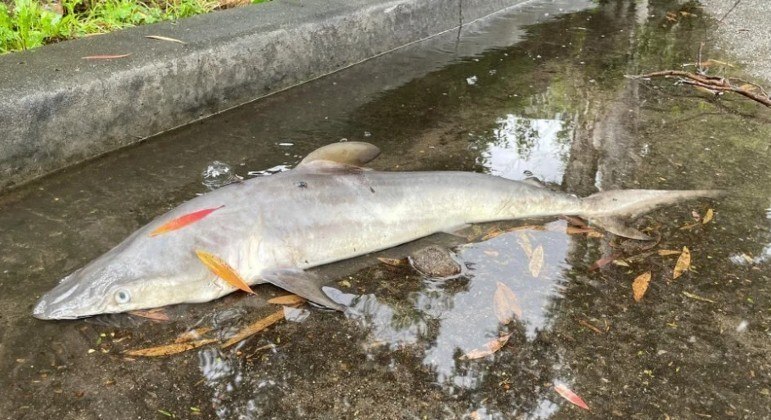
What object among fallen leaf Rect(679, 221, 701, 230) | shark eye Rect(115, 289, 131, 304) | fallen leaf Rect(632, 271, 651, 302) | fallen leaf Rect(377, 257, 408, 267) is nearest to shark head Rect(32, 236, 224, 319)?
shark eye Rect(115, 289, 131, 304)

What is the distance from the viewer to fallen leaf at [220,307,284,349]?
2619 millimetres

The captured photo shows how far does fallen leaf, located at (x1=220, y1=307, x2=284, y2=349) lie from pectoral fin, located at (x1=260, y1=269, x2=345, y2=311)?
0.12 m

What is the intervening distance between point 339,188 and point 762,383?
6.39 ft

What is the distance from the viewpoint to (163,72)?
423 centimetres

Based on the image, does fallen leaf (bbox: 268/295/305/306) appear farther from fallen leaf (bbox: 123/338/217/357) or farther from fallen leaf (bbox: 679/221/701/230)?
fallen leaf (bbox: 679/221/701/230)

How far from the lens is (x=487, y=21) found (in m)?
7.38

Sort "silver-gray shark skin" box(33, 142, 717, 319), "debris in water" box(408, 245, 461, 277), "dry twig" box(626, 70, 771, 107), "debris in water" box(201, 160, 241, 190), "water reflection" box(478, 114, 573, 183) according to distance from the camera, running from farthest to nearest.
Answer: "dry twig" box(626, 70, 771, 107)
"water reflection" box(478, 114, 573, 183)
"debris in water" box(201, 160, 241, 190)
"debris in water" box(408, 245, 461, 277)
"silver-gray shark skin" box(33, 142, 717, 319)

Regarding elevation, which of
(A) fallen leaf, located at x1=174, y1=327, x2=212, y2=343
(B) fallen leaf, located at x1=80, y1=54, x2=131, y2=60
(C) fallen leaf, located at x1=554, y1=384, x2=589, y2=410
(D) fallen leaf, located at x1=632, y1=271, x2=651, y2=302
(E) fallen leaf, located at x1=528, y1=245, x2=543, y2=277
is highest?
(B) fallen leaf, located at x1=80, y1=54, x2=131, y2=60

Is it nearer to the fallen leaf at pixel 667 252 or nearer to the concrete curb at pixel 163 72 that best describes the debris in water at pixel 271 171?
the concrete curb at pixel 163 72

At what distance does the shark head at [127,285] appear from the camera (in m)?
2.60

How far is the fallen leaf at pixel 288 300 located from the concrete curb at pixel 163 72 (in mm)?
1818

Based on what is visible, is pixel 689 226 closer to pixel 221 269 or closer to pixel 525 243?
pixel 525 243

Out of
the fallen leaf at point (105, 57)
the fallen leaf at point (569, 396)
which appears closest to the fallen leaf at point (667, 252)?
the fallen leaf at point (569, 396)

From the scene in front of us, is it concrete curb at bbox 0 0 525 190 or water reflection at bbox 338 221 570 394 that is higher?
concrete curb at bbox 0 0 525 190
